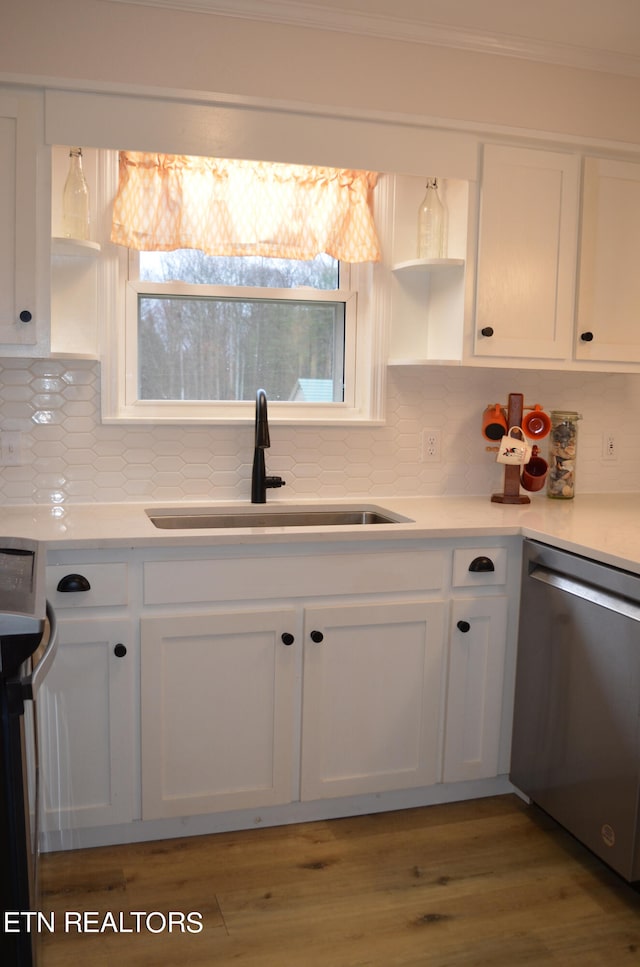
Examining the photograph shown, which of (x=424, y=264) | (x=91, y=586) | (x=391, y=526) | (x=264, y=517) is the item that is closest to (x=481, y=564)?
(x=391, y=526)

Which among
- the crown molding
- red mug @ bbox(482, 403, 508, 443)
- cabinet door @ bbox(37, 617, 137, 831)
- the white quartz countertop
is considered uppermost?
the crown molding

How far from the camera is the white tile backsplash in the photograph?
2.73 m

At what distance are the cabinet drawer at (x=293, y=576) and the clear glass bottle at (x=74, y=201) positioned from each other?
1.12 m

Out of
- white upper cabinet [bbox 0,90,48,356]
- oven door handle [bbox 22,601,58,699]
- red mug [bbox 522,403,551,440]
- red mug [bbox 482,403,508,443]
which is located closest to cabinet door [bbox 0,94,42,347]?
white upper cabinet [bbox 0,90,48,356]

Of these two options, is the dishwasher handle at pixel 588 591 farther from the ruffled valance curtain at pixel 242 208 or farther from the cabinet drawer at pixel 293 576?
the ruffled valance curtain at pixel 242 208

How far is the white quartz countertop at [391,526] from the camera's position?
223cm

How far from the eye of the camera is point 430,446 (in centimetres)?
314

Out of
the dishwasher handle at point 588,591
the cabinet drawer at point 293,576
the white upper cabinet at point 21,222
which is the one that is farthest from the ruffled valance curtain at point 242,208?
the dishwasher handle at point 588,591

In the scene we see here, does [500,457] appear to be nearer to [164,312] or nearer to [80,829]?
[164,312]

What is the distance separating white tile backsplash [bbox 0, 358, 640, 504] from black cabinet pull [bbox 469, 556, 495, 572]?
0.64 meters

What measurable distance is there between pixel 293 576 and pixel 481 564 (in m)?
0.58

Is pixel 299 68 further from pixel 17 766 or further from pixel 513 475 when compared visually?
pixel 17 766

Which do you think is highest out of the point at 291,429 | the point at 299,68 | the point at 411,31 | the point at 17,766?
the point at 411,31

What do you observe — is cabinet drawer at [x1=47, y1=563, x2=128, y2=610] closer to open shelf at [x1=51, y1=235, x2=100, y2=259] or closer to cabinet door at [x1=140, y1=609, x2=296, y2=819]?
cabinet door at [x1=140, y1=609, x2=296, y2=819]
